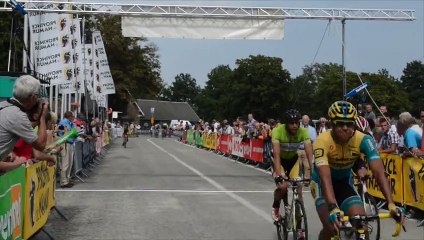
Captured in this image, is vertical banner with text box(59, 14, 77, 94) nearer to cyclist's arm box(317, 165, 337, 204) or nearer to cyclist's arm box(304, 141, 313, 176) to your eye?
cyclist's arm box(304, 141, 313, 176)

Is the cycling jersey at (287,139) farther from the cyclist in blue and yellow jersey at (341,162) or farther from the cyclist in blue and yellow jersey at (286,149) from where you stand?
the cyclist in blue and yellow jersey at (341,162)

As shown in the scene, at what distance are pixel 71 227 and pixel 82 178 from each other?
8508 millimetres

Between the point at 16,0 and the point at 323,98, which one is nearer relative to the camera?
the point at 16,0

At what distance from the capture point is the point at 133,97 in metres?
79.2

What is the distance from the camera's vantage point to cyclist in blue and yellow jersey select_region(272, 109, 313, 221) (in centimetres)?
826

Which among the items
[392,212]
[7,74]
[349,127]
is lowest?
[392,212]

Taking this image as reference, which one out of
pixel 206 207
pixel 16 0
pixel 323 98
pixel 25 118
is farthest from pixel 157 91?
pixel 25 118

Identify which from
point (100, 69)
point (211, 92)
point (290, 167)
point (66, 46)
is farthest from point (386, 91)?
point (290, 167)

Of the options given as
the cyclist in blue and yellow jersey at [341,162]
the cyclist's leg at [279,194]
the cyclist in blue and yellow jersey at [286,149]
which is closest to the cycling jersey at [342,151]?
the cyclist in blue and yellow jersey at [341,162]

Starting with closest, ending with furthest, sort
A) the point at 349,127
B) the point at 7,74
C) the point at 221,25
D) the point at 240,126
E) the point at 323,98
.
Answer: the point at 349,127
the point at 7,74
the point at 221,25
the point at 240,126
the point at 323,98

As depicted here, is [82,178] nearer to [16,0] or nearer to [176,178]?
[176,178]

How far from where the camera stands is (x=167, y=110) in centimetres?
15162

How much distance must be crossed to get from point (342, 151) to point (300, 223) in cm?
236

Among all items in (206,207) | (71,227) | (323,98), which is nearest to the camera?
(71,227)
